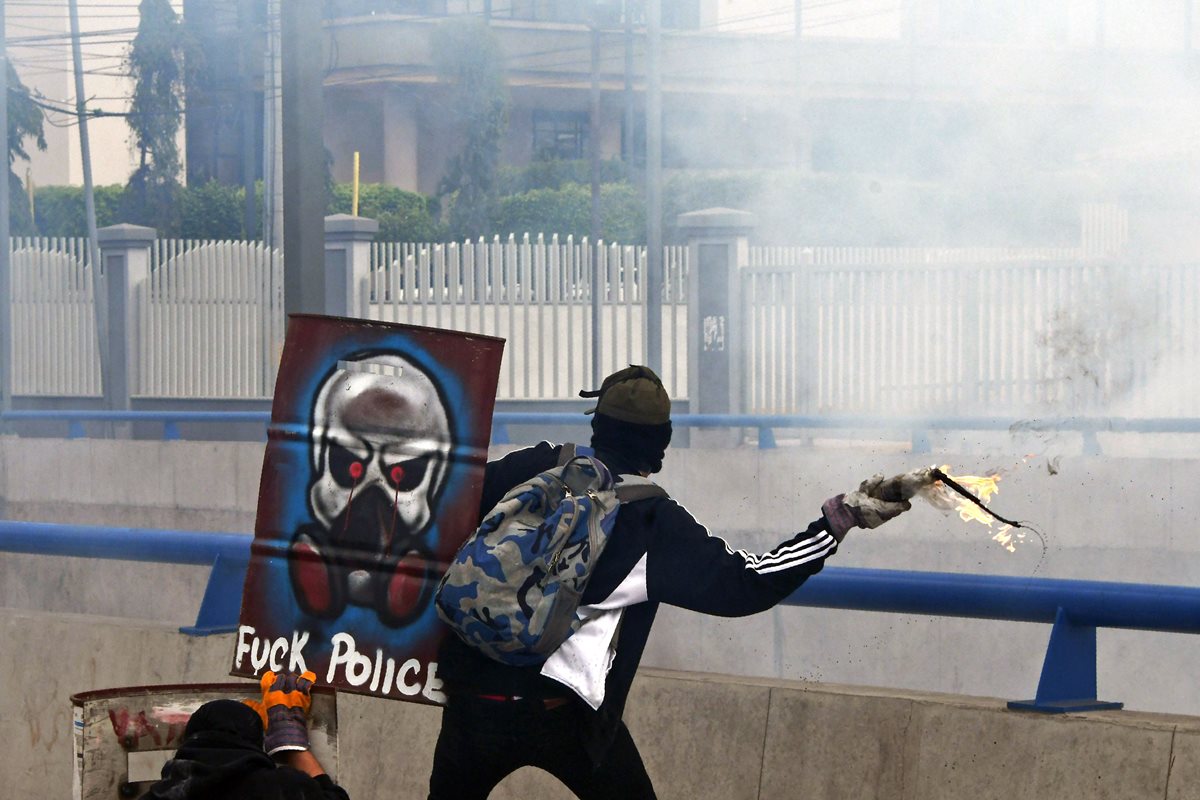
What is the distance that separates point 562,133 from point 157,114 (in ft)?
24.4

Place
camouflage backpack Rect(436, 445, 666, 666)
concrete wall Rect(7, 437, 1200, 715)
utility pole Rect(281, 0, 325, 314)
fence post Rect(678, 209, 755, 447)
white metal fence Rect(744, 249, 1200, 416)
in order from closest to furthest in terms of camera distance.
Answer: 1. camouflage backpack Rect(436, 445, 666, 666)
2. utility pole Rect(281, 0, 325, 314)
3. concrete wall Rect(7, 437, 1200, 715)
4. white metal fence Rect(744, 249, 1200, 416)
5. fence post Rect(678, 209, 755, 447)

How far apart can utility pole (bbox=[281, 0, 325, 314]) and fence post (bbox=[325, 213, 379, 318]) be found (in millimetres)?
9894

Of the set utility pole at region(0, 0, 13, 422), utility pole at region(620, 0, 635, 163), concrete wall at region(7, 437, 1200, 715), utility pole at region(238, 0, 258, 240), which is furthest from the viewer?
utility pole at region(238, 0, 258, 240)

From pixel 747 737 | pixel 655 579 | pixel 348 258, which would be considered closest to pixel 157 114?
pixel 348 258

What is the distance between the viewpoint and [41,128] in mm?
33969

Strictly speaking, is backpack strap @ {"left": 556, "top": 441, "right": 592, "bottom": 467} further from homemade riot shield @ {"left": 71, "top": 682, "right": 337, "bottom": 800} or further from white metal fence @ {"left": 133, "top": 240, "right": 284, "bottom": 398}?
white metal fence @ {"left": 133, "top": 240, "right": 284, "bottom": 398}

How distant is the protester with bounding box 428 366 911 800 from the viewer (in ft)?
10.1

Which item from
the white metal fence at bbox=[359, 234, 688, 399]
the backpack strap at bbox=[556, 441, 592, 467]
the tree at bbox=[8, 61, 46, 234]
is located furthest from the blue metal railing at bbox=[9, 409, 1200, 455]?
the tree at bbox=[8, 61, 46, 234]

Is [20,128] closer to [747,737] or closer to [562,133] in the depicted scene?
[562,133]

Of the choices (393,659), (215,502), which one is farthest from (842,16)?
(393,659)

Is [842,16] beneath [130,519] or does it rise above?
above

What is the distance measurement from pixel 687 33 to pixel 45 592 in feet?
32.4

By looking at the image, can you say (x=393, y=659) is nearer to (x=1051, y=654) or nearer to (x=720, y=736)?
(x=720, y=736)

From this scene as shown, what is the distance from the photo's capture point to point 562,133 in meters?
35.1
